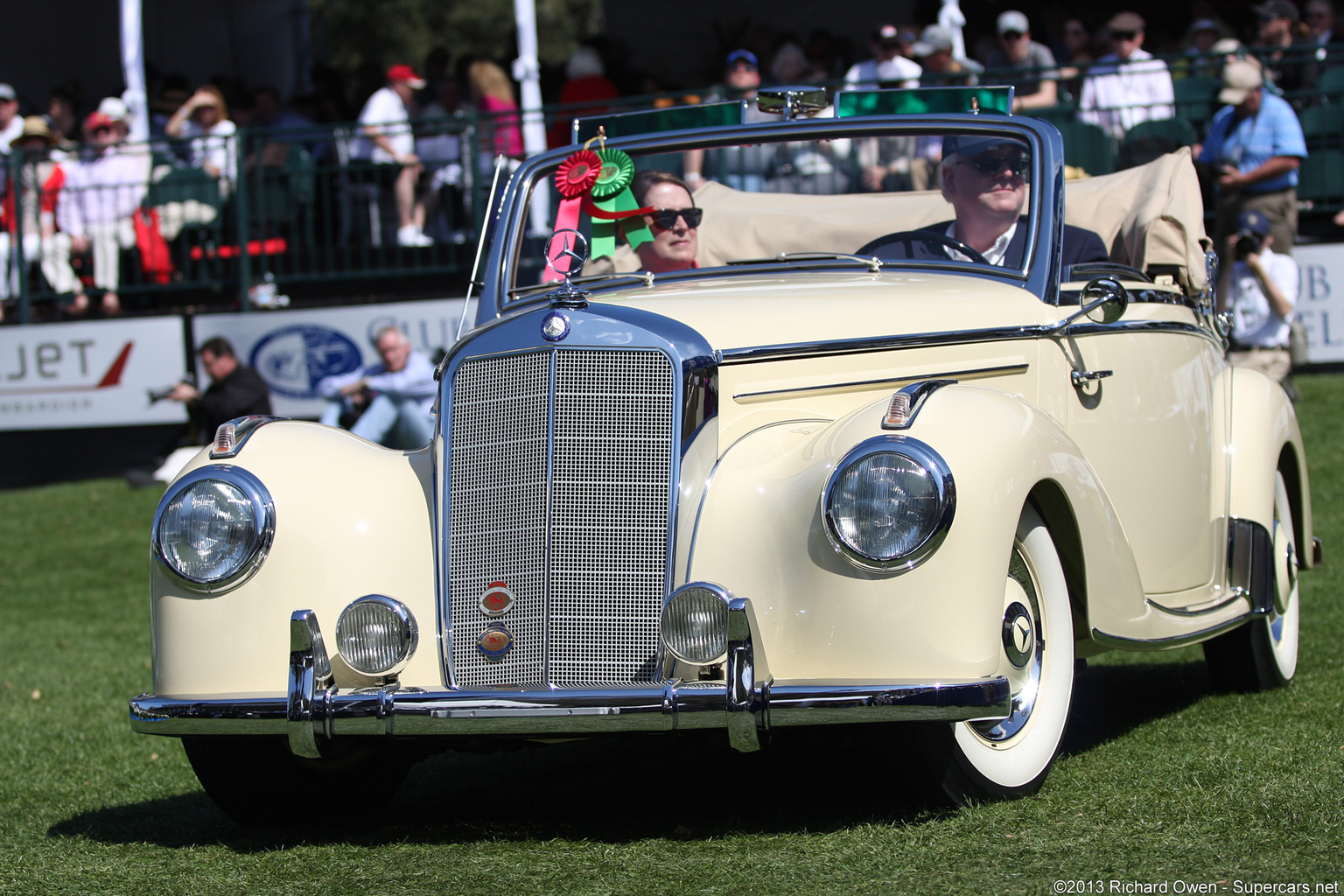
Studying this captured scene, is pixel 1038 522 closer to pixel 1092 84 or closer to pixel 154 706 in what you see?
pixel 154 706

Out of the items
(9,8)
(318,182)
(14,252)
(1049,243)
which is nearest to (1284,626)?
(1049,243)

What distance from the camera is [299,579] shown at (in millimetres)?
3820

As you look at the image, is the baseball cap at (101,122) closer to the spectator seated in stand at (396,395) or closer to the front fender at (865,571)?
the spectator seated in stand at (396,395)

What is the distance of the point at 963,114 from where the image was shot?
4.80 meters

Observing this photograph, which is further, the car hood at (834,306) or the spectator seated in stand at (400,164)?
the spectator seated in stand at (400,164)

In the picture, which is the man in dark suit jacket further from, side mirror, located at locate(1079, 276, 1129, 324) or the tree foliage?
the tree foliage

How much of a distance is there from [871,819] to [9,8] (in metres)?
17.3

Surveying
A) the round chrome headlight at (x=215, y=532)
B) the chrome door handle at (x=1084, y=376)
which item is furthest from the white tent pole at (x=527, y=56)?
the round chrome headlight at (x=215, y=532)

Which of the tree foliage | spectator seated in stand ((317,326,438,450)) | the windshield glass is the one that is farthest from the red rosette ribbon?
the tree foliage

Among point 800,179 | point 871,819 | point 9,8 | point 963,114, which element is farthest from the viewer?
point 9,8

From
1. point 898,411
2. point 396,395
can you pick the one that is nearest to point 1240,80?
point 396,395

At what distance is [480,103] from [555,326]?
1019 cm

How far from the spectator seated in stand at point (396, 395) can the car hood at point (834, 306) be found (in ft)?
20.4

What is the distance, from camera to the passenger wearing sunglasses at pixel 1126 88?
11344mm
